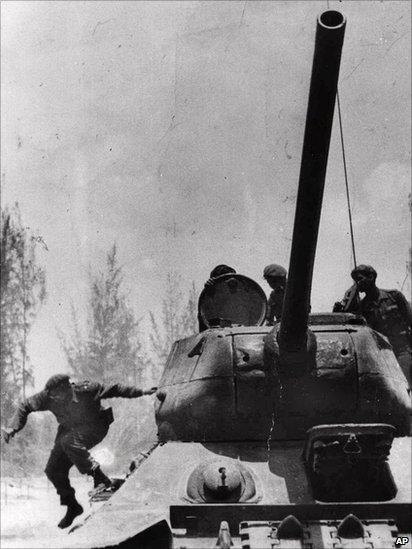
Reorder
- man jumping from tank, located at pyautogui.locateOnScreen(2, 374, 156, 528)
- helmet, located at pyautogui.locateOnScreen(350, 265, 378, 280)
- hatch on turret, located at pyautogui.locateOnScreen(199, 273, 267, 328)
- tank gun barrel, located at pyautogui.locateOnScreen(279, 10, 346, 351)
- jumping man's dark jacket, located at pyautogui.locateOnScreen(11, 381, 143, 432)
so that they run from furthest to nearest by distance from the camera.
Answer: jumping man's dark jacket, located at pyautogui.locateOnScreen(11, 381, 143, 432), man jumping from tank, located at pyautogui.locateOnScreen(2, 374, 156, 528), helmet, located at pyautogui.locateOnScreen(350, 265, 378, 280), hatch on turret, located at pyautogui.locateOnScreen(199, 273, 267, 328), tank gun barrel, located at pyautogui.locateOnScreen(279, 10, 346, 351)

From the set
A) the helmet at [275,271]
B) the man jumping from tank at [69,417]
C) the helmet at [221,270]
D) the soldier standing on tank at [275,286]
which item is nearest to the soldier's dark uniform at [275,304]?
the soldier standing on tank at [275,286]

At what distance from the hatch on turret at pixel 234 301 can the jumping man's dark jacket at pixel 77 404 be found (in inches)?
59.3

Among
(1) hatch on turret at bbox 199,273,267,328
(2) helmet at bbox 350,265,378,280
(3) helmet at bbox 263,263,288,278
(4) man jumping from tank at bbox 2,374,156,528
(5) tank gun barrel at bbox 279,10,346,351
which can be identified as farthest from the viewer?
(3) helmet at bbox 263,263,288,278

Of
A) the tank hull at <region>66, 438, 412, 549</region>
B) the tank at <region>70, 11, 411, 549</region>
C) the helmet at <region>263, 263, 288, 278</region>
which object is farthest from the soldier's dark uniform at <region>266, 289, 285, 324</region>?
the tank hull at <region>66, 438, 412, 549</region>

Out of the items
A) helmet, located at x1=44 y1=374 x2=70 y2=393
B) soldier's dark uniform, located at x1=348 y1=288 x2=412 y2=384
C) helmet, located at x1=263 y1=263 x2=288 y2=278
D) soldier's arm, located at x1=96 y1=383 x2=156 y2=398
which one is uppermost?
helmet, located at x1=263 y1=263 x2=288 y2=278

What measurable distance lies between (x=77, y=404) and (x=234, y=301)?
242 centimetres

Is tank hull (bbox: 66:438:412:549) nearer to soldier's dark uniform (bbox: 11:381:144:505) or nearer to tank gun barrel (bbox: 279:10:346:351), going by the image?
tank gun barrel (bbox: 279:10:346:351)

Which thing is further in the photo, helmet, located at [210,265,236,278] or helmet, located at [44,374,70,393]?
helmet, located at [210,265,236,278]

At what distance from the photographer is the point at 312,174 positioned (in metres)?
4.38

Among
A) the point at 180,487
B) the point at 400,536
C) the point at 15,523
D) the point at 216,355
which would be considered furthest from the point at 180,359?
the point at 15,523

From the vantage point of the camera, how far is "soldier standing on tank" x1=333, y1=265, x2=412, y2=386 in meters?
7.64

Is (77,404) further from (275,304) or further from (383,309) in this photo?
(383,309)

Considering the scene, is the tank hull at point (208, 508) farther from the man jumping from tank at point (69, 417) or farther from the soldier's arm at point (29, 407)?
the soldier's arm at point (29, 407)

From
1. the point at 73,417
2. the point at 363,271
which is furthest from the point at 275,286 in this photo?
the point at 73,417
